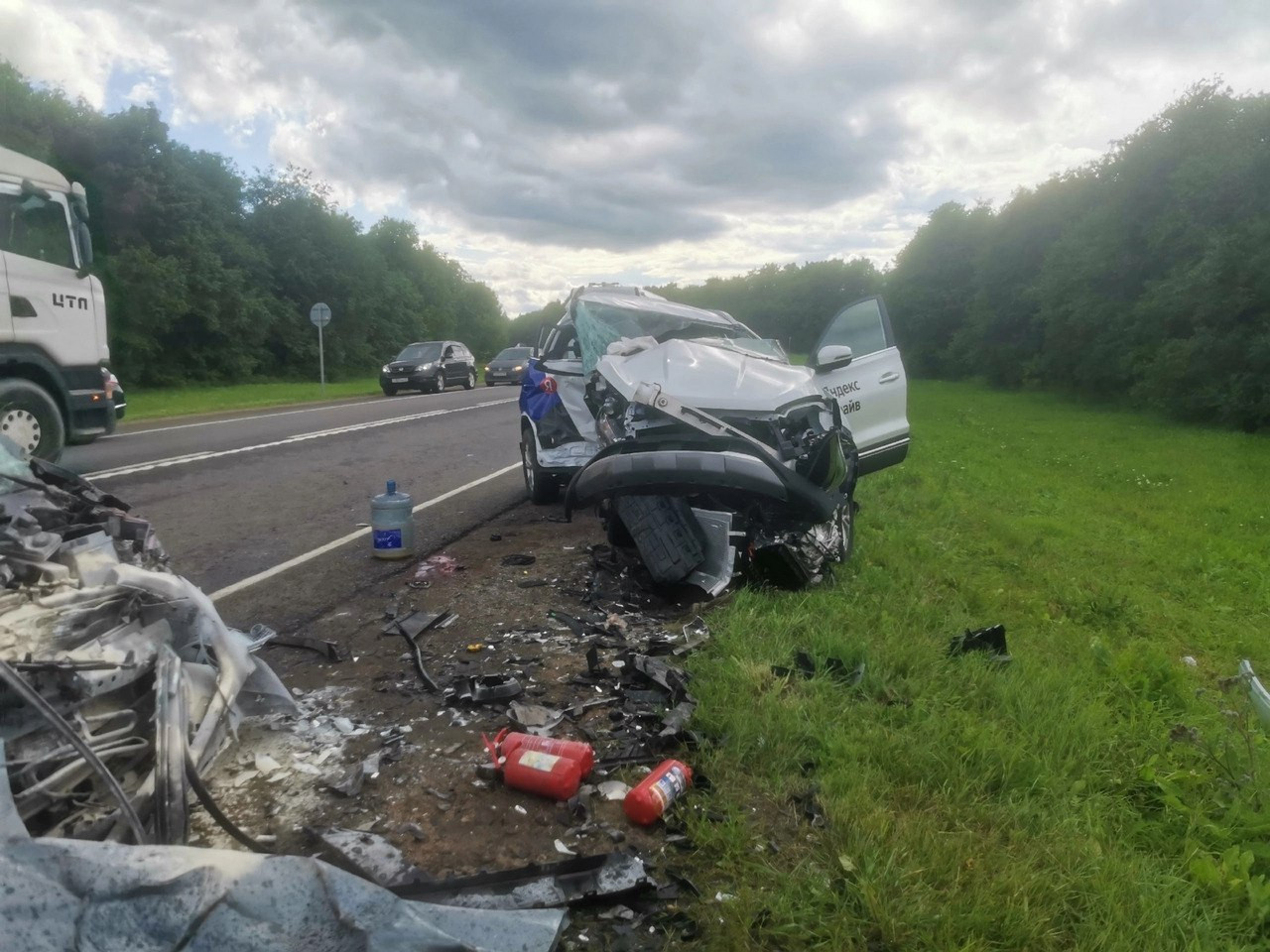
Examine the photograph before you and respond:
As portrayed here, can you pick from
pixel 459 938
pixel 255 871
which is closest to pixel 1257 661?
pixel 459 938

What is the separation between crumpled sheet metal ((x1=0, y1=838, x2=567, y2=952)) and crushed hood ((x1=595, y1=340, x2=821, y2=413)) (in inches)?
129

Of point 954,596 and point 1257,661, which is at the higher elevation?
point 954,596

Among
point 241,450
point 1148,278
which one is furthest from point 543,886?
point 1148,278

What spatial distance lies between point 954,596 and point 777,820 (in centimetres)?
326

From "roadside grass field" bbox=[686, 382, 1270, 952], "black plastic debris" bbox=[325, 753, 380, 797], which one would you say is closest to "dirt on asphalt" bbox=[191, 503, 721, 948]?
"black plastic debris" bbox=[325, 753, 380, 797]

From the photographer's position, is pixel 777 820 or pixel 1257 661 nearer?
pixel 777 820

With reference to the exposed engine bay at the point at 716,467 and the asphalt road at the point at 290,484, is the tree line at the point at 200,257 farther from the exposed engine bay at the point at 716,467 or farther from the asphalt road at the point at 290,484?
the exposed engine bay at the point at 716,467

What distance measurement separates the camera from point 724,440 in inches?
177

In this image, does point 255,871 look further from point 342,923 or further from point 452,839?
point 452,839

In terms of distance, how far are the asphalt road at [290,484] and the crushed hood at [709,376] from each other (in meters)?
2.07

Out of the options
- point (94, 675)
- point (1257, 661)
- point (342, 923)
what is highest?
point (94, 675)

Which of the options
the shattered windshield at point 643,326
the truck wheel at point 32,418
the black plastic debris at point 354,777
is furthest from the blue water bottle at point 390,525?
the truck wheel at point 32,418

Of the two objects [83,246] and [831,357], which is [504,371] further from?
[831,357]

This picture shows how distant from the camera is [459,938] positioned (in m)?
2.04
